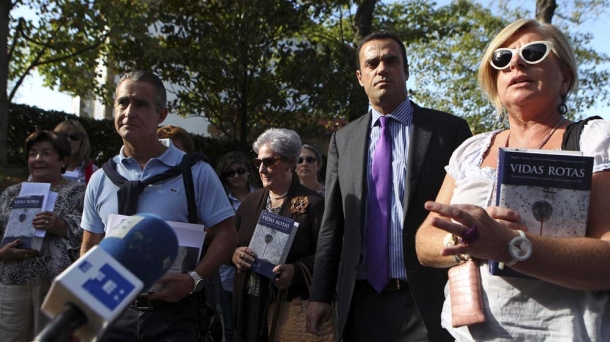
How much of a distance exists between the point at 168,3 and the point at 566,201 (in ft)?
44.4

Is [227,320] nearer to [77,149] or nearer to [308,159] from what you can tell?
[308,159]

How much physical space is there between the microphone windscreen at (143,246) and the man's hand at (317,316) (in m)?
2.33

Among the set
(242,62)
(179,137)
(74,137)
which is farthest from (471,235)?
(242,62)

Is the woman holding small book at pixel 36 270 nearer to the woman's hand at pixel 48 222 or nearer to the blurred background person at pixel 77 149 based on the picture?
the woman's hand at pixel 48 222

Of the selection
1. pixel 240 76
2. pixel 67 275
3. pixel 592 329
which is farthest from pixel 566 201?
pixel 240 76

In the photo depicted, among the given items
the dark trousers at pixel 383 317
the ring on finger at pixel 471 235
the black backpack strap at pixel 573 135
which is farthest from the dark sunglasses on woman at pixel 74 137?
the ring on finger at pixel 471 235

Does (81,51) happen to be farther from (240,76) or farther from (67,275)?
(67,275)

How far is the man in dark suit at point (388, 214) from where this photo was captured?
3.64m

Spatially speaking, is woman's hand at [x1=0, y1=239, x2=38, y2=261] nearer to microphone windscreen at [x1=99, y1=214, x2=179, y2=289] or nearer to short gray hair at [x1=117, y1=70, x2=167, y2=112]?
short gray hair at [x1=117, y1=70, x2=167, y2=112]

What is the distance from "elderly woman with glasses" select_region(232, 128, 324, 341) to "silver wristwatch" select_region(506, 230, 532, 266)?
9.30ft

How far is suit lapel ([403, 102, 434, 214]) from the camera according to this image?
3714 mm

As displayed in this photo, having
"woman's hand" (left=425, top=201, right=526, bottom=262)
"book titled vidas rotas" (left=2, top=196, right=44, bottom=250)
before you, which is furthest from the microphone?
"book titled vidas rotas" (left=2, top=196, right=44, bottom=250)

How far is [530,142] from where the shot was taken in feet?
8.86

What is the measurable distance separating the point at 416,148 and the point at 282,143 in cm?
193
